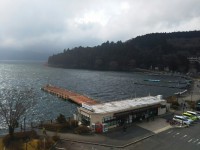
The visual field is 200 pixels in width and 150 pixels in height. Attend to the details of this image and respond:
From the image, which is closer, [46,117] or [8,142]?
[8,142]

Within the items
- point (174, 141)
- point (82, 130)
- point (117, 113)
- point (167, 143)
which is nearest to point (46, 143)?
point (82, 130)

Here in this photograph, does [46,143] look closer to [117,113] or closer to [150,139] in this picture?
[117,113]

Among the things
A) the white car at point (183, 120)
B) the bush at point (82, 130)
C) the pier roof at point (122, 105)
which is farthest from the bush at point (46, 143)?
the white car at point (183, 120)

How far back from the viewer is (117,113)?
42.1m

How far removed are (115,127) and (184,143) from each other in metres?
11.0

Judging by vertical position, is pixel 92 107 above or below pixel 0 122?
above

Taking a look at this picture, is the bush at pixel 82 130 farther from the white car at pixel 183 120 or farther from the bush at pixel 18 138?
the white car at pixel 183 120

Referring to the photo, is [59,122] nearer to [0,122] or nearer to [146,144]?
[146,144]

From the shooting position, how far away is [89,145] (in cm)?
3375

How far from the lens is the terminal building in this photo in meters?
40.1

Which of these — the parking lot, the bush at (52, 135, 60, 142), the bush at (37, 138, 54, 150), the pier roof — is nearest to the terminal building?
the pier roof

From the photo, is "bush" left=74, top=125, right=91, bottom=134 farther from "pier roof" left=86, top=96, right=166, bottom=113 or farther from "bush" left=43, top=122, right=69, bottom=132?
"pier roof" left=86, top=96, right=166, bottom=113

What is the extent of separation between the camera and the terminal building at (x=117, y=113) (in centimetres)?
4012

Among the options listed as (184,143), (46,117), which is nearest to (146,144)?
(184,143)
